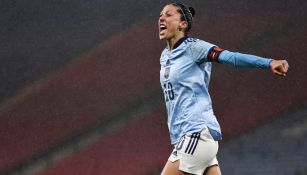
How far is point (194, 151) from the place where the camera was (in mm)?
2484

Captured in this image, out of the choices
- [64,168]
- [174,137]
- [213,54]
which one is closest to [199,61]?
[213,54]

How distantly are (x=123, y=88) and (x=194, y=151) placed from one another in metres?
2.60

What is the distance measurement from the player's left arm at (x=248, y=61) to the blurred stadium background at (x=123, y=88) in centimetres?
255

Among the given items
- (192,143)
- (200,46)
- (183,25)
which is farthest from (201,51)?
(192,143)

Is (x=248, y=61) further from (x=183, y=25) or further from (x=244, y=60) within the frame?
(x=183, y=25)

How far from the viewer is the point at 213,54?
2424 mm

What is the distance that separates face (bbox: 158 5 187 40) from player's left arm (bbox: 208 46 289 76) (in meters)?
0.34

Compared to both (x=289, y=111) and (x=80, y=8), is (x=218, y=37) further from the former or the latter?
(x=80, y=8)

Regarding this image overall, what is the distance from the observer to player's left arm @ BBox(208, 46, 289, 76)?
216 centimetres

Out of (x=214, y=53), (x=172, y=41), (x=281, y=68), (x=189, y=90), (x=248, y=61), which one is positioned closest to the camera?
(x=281, y=68)

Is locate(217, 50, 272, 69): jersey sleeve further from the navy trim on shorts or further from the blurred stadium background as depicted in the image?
the blurred stadium background

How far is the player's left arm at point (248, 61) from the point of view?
216cm

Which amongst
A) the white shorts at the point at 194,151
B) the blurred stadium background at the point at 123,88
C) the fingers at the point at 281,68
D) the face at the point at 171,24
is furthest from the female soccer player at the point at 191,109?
the blurred stadium background at the point at 123,88

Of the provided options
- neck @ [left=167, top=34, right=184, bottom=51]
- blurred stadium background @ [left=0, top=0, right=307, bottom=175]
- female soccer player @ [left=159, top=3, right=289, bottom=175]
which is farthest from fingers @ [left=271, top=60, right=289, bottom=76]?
blurred stadium background @ [left=0, top=0, right=307, bottom=175]
